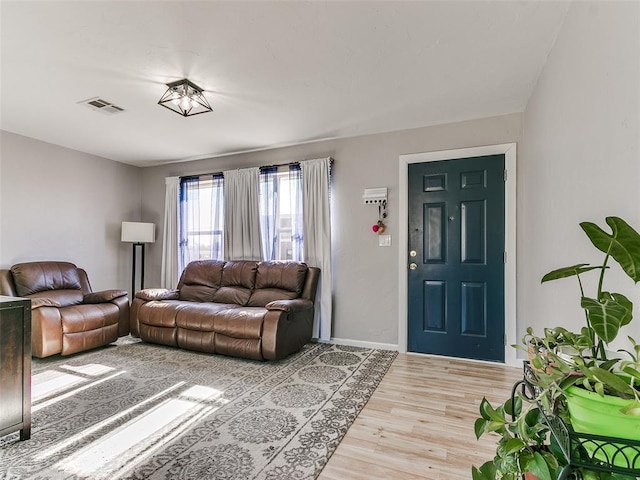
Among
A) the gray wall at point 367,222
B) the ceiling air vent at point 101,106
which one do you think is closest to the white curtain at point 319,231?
the gray wall at point 367,222

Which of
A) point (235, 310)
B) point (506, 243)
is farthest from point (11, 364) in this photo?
point (506, 243)

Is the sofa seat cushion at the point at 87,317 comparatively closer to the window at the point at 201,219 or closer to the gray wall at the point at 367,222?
the window at the point at 201,219

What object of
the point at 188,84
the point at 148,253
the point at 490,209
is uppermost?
the point at 188,84

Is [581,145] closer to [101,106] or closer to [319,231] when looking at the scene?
[319,231]

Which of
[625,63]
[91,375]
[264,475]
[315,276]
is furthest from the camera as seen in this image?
[315,276]

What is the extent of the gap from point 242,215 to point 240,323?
63.7 inches

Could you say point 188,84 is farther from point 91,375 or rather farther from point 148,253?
point 148,253

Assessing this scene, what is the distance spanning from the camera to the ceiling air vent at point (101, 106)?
283 centimetres

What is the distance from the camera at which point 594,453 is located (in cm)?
62

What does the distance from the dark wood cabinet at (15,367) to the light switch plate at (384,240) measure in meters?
2.93

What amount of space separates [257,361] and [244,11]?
283 centimetres

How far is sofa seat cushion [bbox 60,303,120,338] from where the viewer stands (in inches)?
125

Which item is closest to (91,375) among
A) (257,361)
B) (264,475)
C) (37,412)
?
(37,412)

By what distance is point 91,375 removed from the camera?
2734 millimetres
